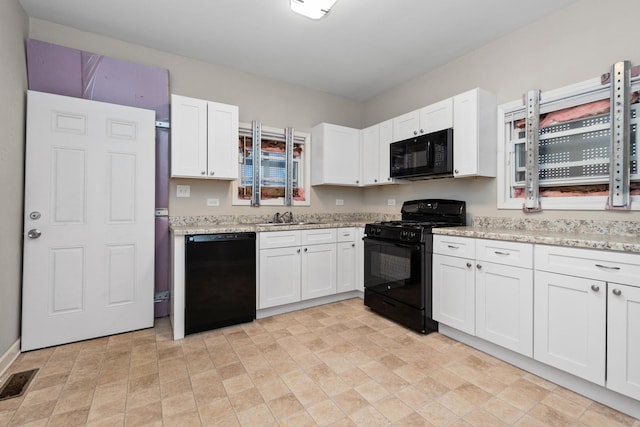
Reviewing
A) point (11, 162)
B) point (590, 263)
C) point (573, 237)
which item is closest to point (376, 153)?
point (573, 237)

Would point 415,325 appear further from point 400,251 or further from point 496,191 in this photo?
point 496,191

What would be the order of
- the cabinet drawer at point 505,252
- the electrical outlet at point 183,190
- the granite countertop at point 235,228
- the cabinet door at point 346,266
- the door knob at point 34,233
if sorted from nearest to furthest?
the cabinet drawer at point 505,252 → the door knob at point 34,233 → the granite countertop at point 235,228 → the electrical outlet at point 183,190 → the cabinet door at point 346,266

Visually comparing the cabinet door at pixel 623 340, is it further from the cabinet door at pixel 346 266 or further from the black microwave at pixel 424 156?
the cabinet door at pixel 346 266

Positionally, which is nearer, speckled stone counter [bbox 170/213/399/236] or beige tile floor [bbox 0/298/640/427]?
beige tile floor [bbox 0/298/640/427]

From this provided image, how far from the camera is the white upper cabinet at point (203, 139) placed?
279cm

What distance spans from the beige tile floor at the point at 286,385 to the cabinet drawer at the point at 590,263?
733mm

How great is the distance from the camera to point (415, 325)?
262cm

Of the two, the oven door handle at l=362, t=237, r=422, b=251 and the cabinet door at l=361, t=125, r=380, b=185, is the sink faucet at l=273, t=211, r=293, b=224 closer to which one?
the oven door handle at l=362, t=237, r=422, b=251

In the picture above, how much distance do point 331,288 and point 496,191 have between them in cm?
193

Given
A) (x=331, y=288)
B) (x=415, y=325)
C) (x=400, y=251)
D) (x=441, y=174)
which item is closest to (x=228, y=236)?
(x=331, y=288)

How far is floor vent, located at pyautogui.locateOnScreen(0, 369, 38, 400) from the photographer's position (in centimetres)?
174

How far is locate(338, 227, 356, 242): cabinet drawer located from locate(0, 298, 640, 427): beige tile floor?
1132mm

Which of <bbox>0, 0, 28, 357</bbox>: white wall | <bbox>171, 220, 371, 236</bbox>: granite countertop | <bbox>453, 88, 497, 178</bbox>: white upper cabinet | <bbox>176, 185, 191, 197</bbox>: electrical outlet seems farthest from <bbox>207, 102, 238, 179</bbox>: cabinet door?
<bbox>453, 88, 497, 178</bbox>: white upper cabinet

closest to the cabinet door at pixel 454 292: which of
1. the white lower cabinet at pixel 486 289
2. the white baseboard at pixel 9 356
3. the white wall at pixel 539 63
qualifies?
the white lower cabinet at pixel 486 289
